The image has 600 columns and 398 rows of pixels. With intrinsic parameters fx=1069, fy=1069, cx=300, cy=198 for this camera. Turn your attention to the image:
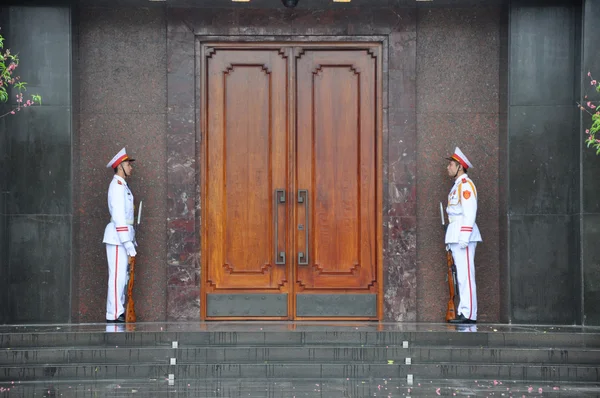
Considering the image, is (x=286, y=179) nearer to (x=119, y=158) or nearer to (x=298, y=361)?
(x=119, y=158)

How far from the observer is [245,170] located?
1153 cm

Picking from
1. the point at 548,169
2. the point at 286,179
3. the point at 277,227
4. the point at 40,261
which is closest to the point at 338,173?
the point at 286,179

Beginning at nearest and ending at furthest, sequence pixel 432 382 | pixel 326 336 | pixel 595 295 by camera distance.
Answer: pixel 432 382
pixel 326 336
pixel 595 295

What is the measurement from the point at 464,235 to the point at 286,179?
200cm

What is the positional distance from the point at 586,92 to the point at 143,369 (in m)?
5.28

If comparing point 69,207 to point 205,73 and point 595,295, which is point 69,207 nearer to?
point 205,73

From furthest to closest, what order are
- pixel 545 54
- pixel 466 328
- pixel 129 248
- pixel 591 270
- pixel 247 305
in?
pixel 247 305
pixel 545 54
pixel 129 248
pixel 591 270
pixel 466 328

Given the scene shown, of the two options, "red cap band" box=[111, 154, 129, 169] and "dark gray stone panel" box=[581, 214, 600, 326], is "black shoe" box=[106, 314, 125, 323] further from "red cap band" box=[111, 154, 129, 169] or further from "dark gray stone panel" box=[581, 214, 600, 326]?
"dark gray stone panel" box=[581, 214, 600, 326]

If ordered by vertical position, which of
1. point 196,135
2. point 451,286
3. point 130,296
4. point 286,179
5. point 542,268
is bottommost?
point 130,296

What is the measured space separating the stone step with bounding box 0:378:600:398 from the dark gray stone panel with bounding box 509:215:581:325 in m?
2.00

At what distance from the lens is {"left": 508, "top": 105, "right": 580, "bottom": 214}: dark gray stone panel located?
441 inches

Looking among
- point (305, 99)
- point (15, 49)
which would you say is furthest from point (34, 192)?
point (305, 99)

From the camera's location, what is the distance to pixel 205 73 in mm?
11547

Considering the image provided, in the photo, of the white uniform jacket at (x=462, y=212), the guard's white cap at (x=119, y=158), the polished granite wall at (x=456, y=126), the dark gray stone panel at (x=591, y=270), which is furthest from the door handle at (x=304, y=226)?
the dark gray stone panel at (x=591, y=270)
